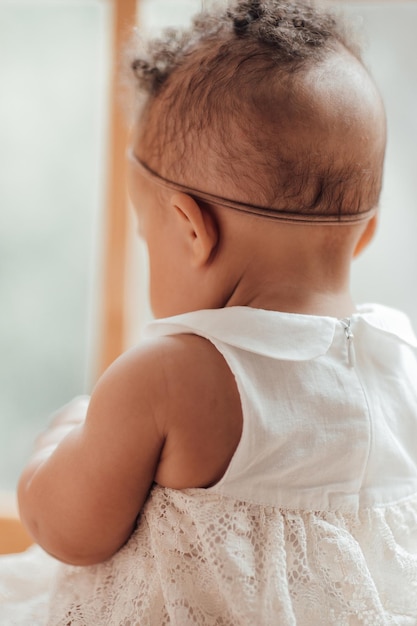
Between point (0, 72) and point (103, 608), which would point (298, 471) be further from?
point (0, 72)

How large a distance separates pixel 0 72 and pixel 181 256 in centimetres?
97

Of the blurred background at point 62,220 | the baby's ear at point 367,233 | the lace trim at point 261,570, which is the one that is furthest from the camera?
the blurred background at point 62,220

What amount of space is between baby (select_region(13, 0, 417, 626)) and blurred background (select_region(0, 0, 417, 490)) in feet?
2.25

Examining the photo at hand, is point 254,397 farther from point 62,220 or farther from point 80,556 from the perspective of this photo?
point 62,220

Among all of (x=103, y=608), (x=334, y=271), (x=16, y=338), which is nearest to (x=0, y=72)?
(x=16, y=338)

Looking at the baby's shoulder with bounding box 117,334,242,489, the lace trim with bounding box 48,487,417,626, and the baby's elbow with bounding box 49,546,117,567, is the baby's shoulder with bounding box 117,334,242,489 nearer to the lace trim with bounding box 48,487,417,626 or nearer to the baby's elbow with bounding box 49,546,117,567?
the lace trim with bounding box 48,487,417,626

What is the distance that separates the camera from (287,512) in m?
0.78

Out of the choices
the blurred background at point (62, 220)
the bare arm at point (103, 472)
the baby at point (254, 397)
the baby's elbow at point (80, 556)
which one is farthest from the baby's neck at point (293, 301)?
the blurred background at point (62, 220)

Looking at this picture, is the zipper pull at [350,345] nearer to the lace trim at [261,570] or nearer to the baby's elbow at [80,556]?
the lace trim at [261,570]

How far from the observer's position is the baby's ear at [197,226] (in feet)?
2.73

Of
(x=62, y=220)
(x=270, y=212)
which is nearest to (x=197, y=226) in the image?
(x=270, y=212)

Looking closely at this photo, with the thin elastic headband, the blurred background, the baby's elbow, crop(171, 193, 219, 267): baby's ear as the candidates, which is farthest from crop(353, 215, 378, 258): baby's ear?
the blurred background

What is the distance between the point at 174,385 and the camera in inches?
29.8

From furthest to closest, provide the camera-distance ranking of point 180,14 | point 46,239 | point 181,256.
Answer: point 46,239 < point 180,14 < point 181,256
